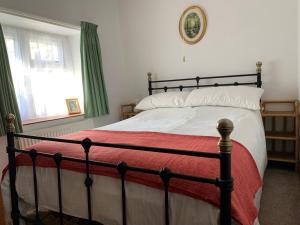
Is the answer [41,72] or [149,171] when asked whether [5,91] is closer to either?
[41,72]

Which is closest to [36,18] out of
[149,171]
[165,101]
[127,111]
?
[165,101]

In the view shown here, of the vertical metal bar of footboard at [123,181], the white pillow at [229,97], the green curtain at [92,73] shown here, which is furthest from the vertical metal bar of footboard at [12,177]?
the white pillow at [229,97]

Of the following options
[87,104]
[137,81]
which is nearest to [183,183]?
[87,104]

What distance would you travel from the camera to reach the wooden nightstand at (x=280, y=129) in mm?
2766

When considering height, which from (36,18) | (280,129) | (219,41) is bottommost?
(280,129)

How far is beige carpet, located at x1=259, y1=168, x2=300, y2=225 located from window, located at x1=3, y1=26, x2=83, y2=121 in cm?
255

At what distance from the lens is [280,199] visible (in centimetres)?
220

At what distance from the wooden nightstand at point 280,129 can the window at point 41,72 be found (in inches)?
96.8

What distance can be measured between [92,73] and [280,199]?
8.37 feet

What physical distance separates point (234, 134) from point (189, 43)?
2.07 m

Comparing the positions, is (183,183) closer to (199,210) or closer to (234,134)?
(199,210)

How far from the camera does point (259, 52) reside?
304cm

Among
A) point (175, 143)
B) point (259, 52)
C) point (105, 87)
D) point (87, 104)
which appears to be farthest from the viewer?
point (105, 87)

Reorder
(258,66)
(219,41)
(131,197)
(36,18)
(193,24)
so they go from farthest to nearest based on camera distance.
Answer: (193,24), (219,41), (258,66), (36,18), (131,197)
